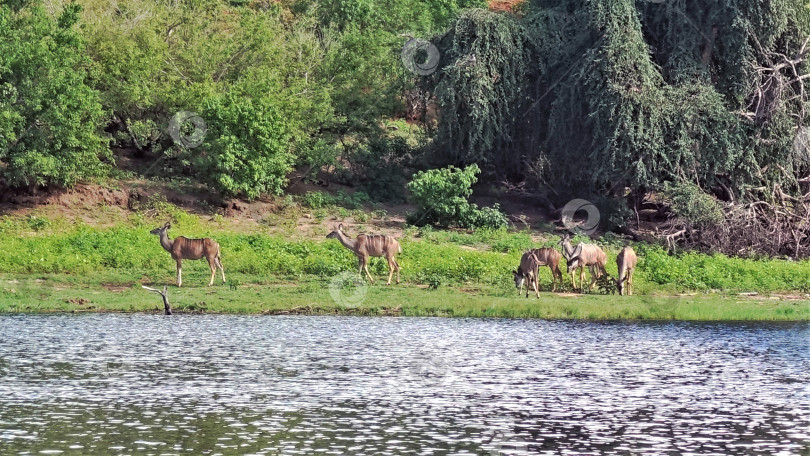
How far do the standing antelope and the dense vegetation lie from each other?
6606mm

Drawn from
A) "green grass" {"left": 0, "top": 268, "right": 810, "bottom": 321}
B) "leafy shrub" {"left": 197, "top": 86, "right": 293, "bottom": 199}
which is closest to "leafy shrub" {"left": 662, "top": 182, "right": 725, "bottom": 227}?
"green grass" {"left": 0, "top": 268, "right": 810, "bottom": 321}

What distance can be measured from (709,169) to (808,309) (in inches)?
419

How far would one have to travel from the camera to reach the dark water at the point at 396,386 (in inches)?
515

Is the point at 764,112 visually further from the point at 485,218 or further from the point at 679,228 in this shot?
the point at 485,218

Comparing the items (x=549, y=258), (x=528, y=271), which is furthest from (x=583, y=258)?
(x=528, y=271)

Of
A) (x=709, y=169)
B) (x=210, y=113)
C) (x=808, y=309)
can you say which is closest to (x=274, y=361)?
(x=808, y=309)

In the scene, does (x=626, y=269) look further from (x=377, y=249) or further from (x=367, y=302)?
(x=367, y=302)

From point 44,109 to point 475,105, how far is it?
40.9ft

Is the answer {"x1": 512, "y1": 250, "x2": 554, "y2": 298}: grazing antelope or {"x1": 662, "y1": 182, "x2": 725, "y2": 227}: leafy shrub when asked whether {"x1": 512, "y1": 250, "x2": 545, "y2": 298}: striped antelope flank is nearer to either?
{"x1": 512, "y1": 250, "x2": 554, "y2": 298}: grazing antelope

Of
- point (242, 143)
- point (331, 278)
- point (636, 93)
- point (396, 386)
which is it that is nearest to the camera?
point (396, 386)

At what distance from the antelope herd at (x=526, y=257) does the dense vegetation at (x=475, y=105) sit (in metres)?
6.34

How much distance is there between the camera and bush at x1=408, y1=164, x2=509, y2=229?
35.9m

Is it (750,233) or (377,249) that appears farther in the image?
(750,233)

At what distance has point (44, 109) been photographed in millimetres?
32844
